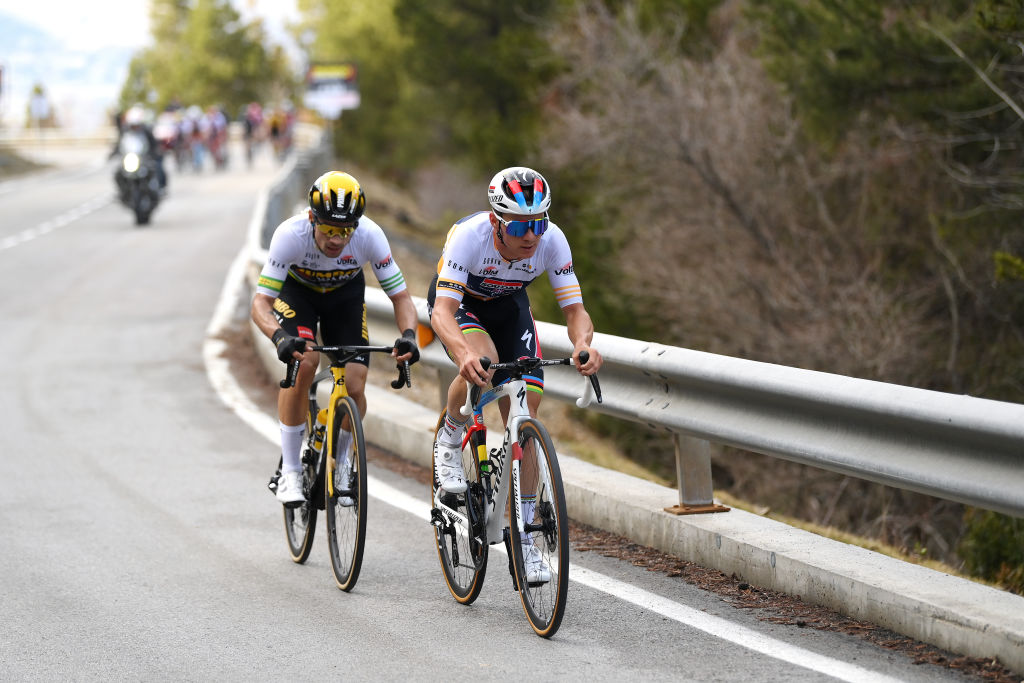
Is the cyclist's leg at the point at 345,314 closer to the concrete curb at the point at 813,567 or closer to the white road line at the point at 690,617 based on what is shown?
the white road line at the point at 690,617

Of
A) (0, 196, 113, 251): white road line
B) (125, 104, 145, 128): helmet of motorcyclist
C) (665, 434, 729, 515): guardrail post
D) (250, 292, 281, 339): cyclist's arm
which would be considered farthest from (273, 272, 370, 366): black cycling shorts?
(125, 104, 145, 128): helmet of motorcyclist

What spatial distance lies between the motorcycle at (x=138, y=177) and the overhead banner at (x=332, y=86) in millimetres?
13763

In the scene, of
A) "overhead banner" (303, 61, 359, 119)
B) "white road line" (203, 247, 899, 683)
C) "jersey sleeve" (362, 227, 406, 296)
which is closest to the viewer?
"white road line" (203, 247, 899, 683)

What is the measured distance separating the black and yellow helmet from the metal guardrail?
165cm

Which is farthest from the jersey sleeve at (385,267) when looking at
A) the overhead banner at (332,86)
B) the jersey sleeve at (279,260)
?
the overhead banner at (332,86)

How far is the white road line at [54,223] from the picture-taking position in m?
26.4

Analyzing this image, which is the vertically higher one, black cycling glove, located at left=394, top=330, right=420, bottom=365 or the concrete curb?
black cycling glove, located at left=394, top=330, right=420, bottom=365

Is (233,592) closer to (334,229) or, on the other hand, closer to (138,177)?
(334,229)

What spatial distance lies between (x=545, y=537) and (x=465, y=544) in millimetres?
714

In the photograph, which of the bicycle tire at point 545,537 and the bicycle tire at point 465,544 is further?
the bicycle tire at point 465,544

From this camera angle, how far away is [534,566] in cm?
561

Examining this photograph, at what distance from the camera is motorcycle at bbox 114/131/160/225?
2681 cm

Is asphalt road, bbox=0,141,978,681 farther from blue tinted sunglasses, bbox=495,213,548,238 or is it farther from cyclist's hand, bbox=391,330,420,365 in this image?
blue tinted sunglasses, bbox=495,213,548,238

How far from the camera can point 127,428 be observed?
10.6 meters
